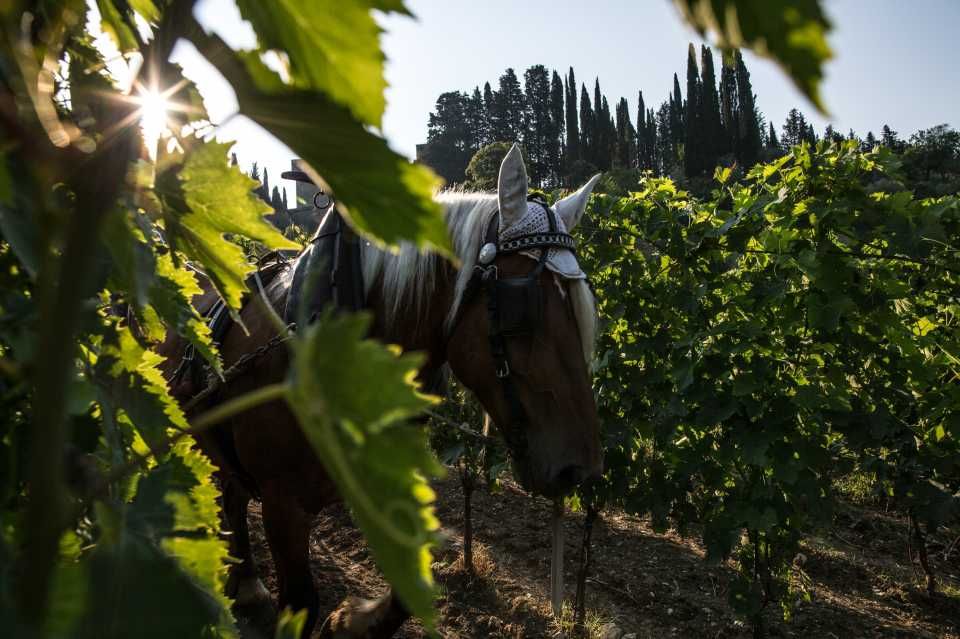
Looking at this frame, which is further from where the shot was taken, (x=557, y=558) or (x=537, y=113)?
(x=537, y=113)

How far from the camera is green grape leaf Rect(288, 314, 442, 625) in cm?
24

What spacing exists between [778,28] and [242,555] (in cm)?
464

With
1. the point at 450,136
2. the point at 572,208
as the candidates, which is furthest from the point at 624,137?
the point at 572,208

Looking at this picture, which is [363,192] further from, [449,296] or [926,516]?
[926,516]

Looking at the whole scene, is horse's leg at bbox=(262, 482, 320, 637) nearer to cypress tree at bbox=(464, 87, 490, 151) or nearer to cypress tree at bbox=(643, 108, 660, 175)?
cypress tree at bbox=(464, 87, 490, 151)

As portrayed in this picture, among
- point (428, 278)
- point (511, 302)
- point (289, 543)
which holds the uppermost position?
point (428, 278)

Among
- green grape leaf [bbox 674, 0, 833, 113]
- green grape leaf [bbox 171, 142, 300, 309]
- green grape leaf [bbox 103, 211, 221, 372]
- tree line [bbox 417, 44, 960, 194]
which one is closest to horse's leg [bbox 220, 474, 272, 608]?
green grape leaf [bbox 103, 211, 221, 372]

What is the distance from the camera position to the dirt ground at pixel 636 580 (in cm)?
480

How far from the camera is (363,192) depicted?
14.0 inches

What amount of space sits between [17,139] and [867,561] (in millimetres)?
7330

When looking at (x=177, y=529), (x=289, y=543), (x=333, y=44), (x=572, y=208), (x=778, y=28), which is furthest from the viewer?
(x=572, y=208)

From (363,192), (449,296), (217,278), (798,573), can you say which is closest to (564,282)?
(449,296)

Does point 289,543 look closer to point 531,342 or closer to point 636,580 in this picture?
point 531,342

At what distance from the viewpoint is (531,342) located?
87.4 inches
